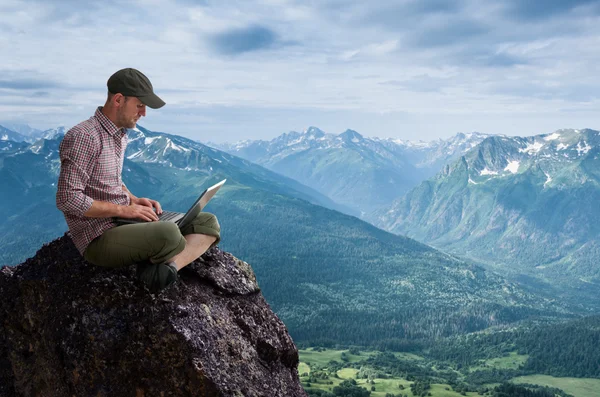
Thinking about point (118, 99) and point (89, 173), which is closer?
point (89, 173)

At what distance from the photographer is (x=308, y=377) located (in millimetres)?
183250

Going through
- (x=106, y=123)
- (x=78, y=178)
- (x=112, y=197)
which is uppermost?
(x=106, y=123)

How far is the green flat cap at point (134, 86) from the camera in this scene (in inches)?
553

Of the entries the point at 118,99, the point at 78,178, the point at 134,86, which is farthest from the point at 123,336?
the point at 134,86

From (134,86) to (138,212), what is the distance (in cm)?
330

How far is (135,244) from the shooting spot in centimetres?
1434

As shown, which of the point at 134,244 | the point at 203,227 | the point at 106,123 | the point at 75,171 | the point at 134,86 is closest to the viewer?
the point at 75,171

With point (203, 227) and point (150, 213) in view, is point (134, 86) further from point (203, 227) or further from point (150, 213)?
point (203, 227)

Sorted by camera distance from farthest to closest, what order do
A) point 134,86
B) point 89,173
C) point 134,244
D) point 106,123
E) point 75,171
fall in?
point 106,123 → point 134,244 → point 134,86 → point 89,173 → point 75,171

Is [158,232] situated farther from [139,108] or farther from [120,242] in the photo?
[139,108]

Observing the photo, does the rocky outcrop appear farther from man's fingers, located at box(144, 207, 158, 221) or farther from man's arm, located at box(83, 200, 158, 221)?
man's arm, located at box(83, 200, 158, 221)

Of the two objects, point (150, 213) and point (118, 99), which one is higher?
point (118, 99)

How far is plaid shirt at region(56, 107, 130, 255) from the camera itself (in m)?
13.4

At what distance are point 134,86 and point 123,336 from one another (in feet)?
22.1
